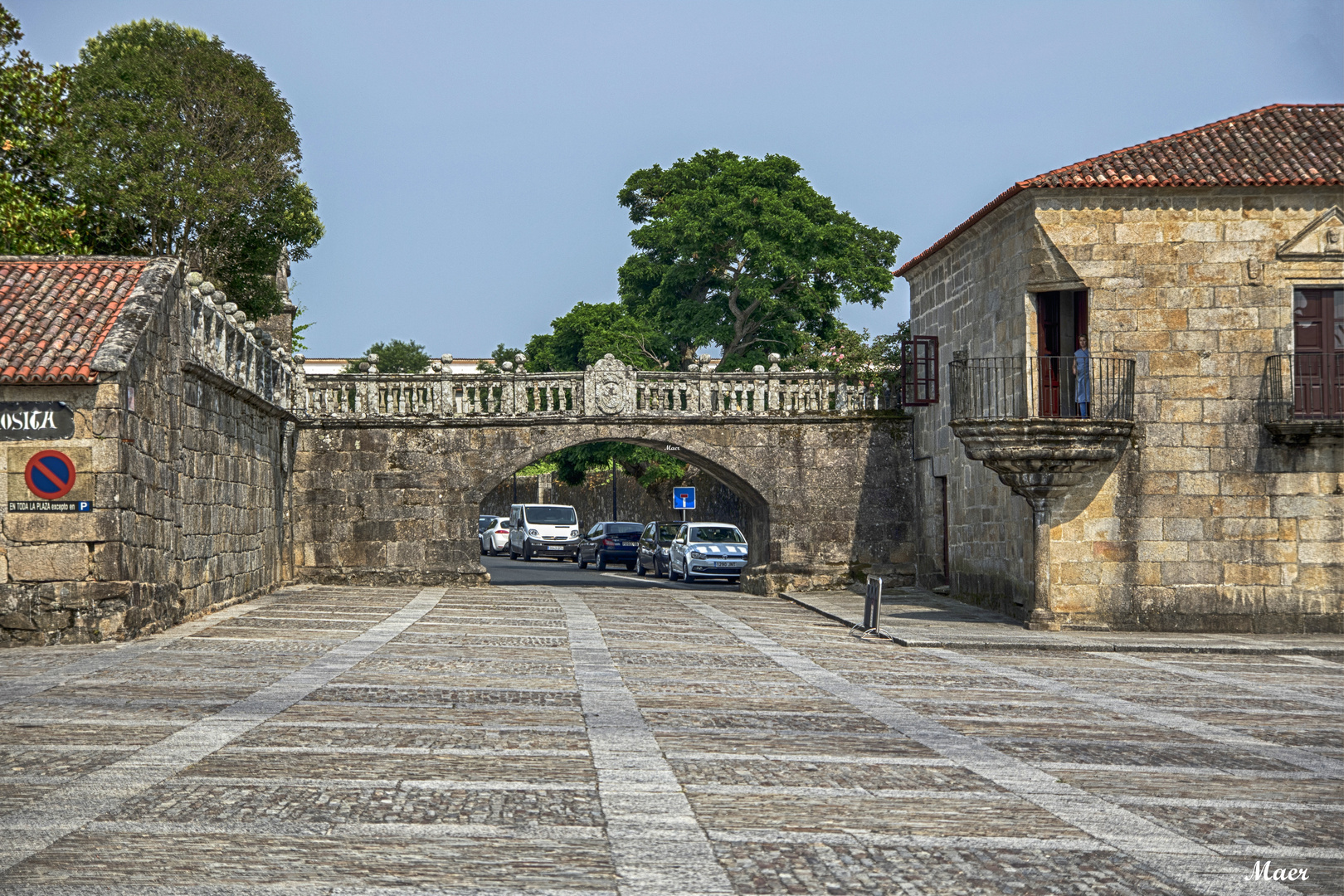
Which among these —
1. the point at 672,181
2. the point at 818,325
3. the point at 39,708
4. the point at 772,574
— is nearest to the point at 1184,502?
the point at 772,574

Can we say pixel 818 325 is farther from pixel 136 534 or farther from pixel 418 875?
pixel 418 875

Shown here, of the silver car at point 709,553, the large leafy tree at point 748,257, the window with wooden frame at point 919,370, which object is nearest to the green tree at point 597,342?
the large leafy tree at point 748,257

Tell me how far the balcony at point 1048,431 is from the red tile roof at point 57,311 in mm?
12167

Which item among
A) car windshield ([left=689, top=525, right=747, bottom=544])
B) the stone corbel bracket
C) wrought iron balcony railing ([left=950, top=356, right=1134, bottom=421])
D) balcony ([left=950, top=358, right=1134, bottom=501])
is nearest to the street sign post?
car windshield ([left=689, top=525, right=747, bottom=544])

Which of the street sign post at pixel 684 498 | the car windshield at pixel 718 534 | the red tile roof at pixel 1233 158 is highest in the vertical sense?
the red tile roof at pixel 1233 158

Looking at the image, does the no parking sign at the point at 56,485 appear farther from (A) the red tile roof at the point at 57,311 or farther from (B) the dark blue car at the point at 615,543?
(B) the dark blue car at the point at 615,543

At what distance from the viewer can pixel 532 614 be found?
2231 cm

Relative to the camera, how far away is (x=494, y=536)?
56.0 meters

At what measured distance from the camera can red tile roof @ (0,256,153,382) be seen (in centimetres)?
1692

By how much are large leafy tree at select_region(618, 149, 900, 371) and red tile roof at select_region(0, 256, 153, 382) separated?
26.6 meters

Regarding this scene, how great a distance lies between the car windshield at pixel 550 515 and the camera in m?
51.0

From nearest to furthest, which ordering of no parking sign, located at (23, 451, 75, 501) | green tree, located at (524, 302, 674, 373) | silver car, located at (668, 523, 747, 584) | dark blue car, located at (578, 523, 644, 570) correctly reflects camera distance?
no parking sign, located at (23, 451, 75, 501) < silver car, located at (668, 523, 747, 584) < dark blue car, located at (578, 523, 644, 570) < green tree, located at (524, 302, 674, 373)

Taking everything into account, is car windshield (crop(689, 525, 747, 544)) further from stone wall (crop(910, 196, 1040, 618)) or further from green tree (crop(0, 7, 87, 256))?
green tree (crop(0, 7, 87, 256))

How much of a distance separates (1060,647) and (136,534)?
1241 centimetres
